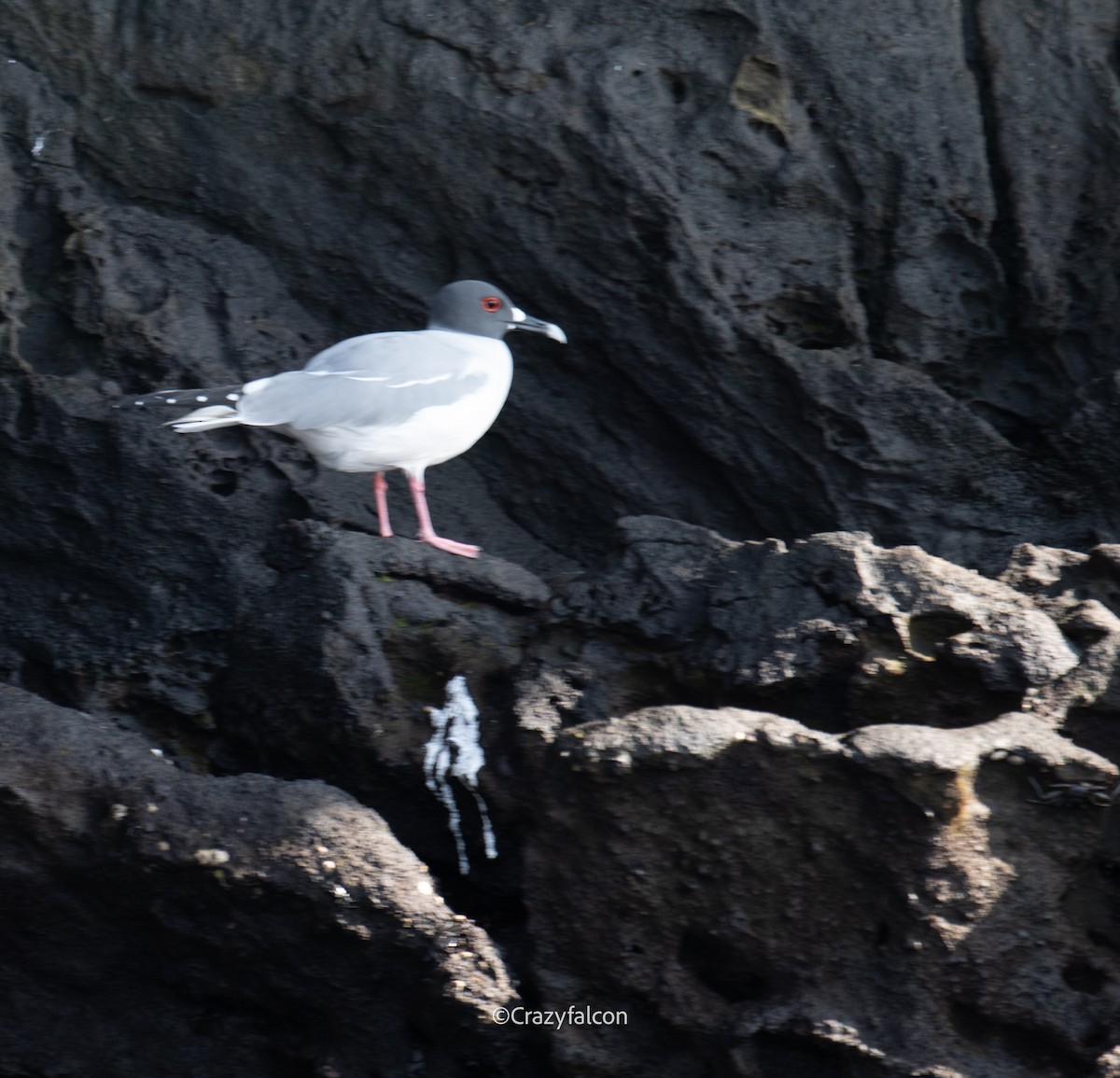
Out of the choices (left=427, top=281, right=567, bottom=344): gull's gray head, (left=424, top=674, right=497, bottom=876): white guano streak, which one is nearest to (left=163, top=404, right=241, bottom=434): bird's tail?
(left=427, top=281, right=567, bottom=344): gull's gray head

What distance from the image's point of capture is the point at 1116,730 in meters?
4.10

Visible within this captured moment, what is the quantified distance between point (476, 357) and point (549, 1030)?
2.47 metres

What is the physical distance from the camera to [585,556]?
6.57 meters

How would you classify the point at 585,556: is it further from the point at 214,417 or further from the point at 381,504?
the point at 214,417

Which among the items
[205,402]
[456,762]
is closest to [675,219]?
[205,402]

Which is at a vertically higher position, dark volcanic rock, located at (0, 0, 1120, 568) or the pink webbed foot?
dark volcanic rock, located at (0, 0, 1120, 568)

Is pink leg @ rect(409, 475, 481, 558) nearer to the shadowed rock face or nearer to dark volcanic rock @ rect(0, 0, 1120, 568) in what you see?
the shadowed rock face

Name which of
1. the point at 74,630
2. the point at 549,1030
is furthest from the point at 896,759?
the point at 74,630

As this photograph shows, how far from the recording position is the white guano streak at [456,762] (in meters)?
4.33

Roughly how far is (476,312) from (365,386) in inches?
30.1

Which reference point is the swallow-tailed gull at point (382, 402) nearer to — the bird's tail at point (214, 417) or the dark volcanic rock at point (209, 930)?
the bird's tail at point (214, 417)

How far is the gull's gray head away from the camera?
5.71 m

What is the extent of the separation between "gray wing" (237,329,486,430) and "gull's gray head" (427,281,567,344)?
0.32m

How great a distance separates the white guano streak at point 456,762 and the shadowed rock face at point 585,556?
1.7 inches
